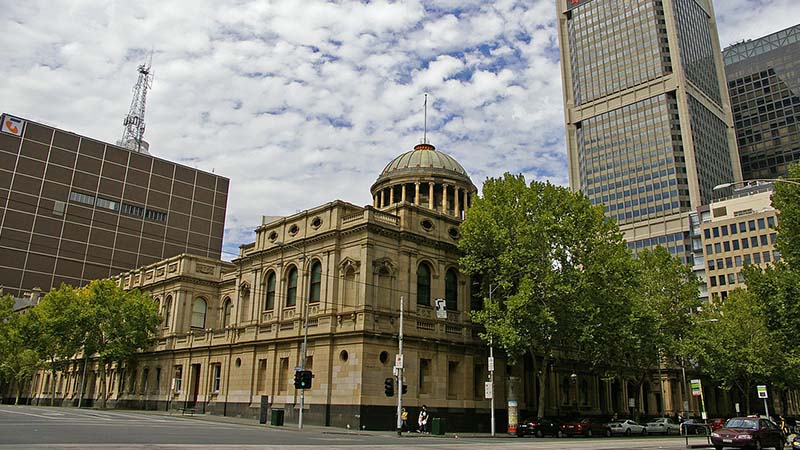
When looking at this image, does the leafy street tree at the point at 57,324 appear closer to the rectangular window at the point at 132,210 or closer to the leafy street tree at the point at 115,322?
the leafy street tree at the point at 115,322

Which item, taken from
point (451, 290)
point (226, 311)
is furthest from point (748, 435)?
point (226, 311)

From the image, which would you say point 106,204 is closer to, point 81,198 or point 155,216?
point 81,198

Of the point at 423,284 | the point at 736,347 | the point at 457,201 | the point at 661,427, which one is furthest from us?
the point at 457,201

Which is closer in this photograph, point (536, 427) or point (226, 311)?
point (536, 427)

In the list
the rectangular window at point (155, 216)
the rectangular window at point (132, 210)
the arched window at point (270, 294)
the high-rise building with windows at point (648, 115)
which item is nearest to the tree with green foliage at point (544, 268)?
the arched window at point (270, 294)

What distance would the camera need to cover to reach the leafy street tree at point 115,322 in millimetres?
56938

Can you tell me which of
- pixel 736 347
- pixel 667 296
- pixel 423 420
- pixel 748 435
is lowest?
pixel 748 435

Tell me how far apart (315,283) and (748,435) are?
89.9 ft

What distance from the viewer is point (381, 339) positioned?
39188mm

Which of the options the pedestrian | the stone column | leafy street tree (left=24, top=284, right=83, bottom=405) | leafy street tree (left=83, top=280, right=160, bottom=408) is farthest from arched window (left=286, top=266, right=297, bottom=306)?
leafy street tree (left=24, top=284, right=83, bottom=405)

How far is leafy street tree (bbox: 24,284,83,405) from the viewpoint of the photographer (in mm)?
56562

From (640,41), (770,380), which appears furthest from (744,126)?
(770,380)

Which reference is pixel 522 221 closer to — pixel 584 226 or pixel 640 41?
pixel 584 226

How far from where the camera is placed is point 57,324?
56344 mm
